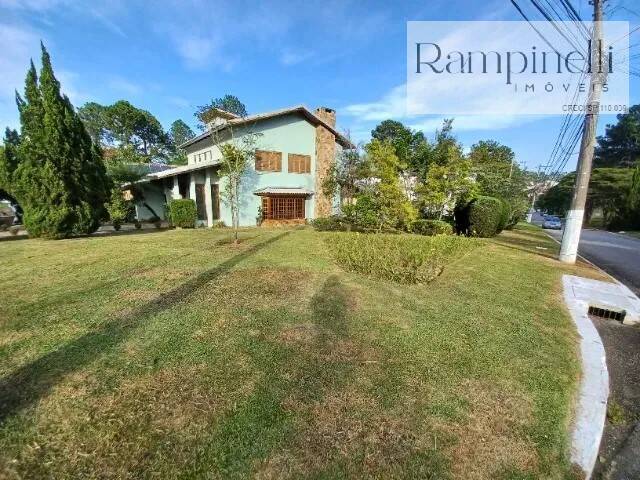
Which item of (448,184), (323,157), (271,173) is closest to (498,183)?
(448,184)

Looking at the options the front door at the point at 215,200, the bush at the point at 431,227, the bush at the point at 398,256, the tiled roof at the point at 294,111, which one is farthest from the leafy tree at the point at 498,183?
the front door at the point at 215,200

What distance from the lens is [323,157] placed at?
62.0 feet

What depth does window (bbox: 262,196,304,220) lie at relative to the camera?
1725 centimetres

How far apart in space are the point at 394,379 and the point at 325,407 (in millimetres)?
853

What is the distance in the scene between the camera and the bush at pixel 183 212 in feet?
50.3

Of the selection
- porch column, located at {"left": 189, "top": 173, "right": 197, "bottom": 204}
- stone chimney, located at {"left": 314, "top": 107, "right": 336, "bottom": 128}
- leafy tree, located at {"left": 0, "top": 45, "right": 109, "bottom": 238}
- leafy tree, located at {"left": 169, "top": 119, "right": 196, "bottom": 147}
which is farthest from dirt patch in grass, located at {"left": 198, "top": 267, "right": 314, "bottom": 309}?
leafy tree, located at {"left": 169, "top": 119, "right": 196, "bottom": 147}

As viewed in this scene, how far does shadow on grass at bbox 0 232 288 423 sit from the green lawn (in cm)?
2

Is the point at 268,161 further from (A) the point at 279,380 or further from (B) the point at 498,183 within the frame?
(B) the point at 498,183

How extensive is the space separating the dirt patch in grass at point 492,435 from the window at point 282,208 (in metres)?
15.2

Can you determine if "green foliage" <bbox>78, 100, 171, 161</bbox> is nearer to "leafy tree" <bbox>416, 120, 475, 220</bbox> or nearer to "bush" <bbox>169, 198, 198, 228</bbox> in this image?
"bush" <bbox>169, 198, 198, 228</bbox>

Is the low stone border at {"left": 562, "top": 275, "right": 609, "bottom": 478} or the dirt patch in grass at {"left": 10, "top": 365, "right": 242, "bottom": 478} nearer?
the dirt patch in grass at {"left": 10, "top": 365, "right": 242, "bottom": 478}

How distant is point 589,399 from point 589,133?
8.61 m

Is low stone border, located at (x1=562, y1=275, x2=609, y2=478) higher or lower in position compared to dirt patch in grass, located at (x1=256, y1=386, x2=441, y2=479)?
lower

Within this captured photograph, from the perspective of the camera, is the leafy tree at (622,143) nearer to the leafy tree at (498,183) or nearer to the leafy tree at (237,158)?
the leafy tree at (498,183)
